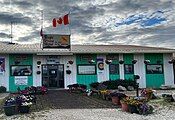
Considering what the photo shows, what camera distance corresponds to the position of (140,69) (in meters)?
28.0

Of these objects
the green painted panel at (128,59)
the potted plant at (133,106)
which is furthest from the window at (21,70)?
the potted plant at (133,106)

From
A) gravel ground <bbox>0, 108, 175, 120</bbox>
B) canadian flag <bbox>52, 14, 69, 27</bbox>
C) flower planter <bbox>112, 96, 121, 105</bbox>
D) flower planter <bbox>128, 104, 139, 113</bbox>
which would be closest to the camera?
gravel ground <bbox>0, 108, 175, 120</bbox>

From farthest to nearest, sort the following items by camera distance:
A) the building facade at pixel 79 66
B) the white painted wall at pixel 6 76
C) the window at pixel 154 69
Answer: the window at pixel 154 69 → the building facade at pixel 79 66 → the white painted wall at pixel 6 76

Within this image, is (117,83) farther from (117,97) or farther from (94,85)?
(117,97)

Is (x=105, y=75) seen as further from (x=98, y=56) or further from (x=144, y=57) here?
(x=144, y=57)

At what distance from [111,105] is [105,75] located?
11560mm

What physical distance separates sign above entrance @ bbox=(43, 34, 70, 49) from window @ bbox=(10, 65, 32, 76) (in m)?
2.12

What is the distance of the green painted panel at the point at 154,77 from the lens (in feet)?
92.5

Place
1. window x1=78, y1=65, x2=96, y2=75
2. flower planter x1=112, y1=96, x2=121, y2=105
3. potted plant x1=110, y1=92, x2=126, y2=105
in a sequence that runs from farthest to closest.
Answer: window x1=78, y1=65, x2=96, y2=75 → flower planter x1=112, y1=96, x2=121, y2=105 → potted plant x1=110, y1=92, x2=126, y2=105

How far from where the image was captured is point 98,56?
89.9 ft

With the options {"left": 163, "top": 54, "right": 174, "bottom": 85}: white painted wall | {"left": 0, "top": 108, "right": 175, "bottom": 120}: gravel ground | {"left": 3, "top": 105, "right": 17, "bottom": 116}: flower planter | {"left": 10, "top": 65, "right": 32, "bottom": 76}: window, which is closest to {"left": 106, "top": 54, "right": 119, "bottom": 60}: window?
{"left": 163, "top": 54, "right": 174, "bottom": 85}: white painted wall

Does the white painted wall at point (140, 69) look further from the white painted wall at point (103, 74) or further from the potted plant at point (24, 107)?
the potted plant at point (24, 107)

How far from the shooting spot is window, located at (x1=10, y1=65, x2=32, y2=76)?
26.1 meters

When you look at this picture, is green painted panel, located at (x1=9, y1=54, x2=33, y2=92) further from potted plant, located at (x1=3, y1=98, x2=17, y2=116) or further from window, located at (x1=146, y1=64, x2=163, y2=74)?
potted plant, located at (x1=3, y1=98, x2=17, y2=116)
